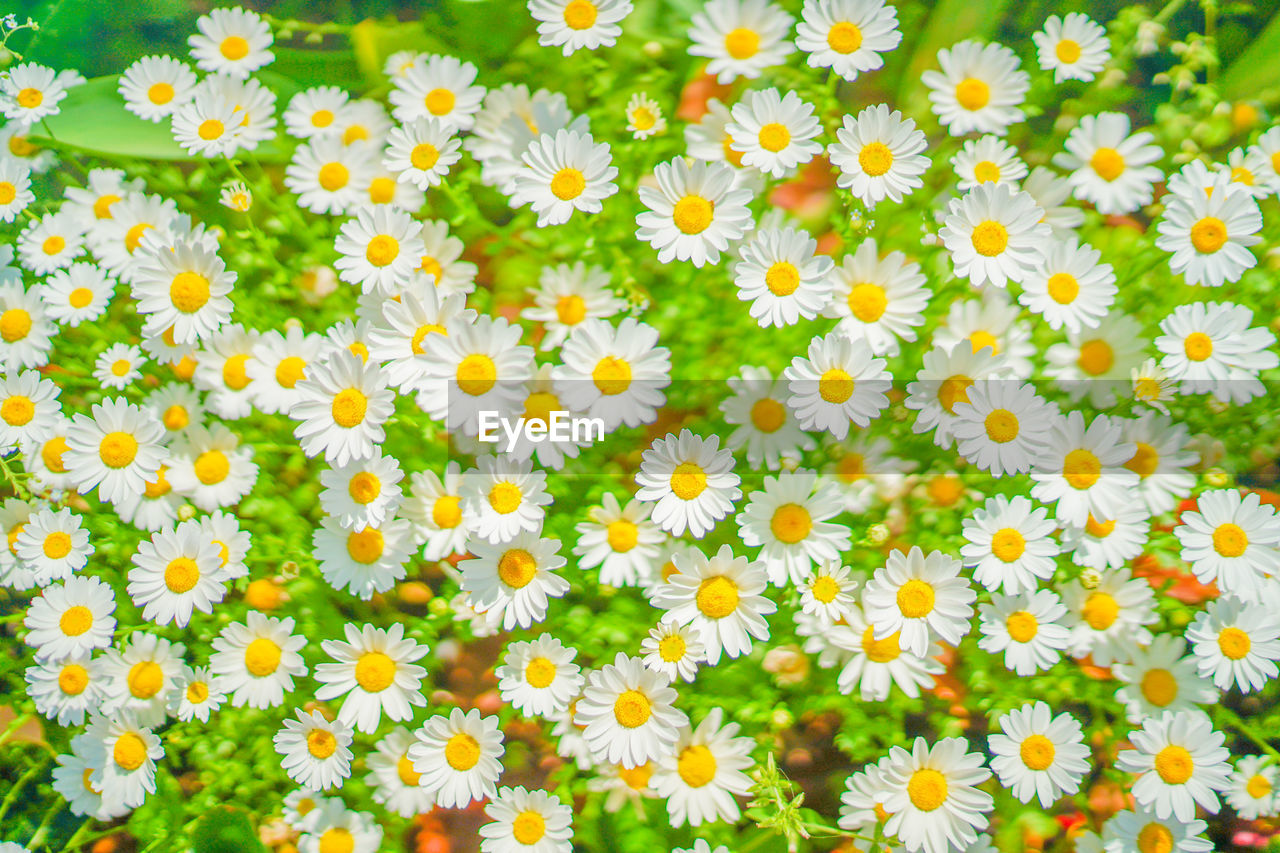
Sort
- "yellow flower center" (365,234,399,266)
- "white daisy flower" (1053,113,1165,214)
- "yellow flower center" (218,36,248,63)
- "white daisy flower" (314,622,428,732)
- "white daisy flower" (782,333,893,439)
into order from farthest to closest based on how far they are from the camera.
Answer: "yellow flower center" (218,36,248,63) < "white daisy flower" (1053,113,1165,214) < "yellow flower center" (365,234,399,266) < "white daisy flower" (314,622,428,732) < "white daisy flower" (782,333,893,439)

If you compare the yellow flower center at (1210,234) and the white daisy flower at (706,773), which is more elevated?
the yellow flower center at (1210,234)

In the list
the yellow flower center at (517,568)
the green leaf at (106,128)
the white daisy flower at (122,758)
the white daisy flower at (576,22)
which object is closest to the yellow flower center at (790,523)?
the yellow flower center at (517,568)

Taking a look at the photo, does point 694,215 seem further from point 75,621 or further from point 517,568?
point 75,621

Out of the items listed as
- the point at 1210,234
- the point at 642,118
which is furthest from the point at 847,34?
the point at 1210,234

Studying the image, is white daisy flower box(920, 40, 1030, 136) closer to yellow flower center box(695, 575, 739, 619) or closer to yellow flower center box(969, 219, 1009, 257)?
yellow flower center box(969, 219, 1009, 257)

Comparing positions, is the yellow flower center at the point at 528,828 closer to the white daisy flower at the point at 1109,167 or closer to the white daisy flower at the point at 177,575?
the white daisy flower at the point at 177,575

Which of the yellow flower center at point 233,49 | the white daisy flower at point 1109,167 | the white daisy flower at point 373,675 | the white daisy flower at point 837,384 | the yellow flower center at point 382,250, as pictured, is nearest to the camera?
the white daisy flower at point 837,384

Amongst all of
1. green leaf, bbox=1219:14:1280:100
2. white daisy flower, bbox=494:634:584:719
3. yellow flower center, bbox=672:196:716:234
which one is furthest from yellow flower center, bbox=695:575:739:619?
green leaf, bbox=1219:14:1280:100
